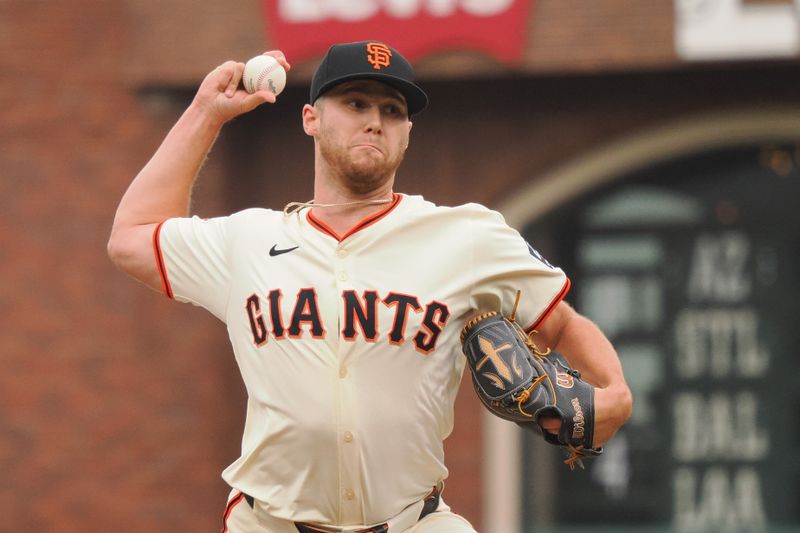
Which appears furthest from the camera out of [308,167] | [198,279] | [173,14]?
[308,167]

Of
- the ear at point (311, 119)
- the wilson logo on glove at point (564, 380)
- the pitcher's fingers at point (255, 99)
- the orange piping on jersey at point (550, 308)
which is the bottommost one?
the wilson logo on glove at point (564, 380)

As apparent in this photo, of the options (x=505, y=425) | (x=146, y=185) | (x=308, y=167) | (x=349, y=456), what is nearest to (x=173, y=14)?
(x=308, y=167)

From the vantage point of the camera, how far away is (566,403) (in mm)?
→ 3873

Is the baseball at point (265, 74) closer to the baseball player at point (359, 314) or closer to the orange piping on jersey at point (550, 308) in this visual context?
the baseball player at point (359, 314)

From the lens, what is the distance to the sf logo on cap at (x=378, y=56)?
4082 mm

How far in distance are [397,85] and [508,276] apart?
0.60 metres

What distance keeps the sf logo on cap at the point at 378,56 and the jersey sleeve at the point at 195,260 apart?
0.64m

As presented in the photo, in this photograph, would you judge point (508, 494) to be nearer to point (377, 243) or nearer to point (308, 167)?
point (308, 167)

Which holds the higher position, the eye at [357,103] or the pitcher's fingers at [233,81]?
the pitcher's fingers at [233,81]

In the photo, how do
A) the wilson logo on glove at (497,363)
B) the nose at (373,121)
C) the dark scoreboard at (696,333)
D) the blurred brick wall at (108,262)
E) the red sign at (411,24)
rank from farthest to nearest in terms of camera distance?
Result: 1. the dark scoreboard at (696,333)
2. the blurred brick wall at (108,262)
3. the red sign at (411,24)
4. the nose at (373,121)
5. the wilson logo on glove at (497,363)

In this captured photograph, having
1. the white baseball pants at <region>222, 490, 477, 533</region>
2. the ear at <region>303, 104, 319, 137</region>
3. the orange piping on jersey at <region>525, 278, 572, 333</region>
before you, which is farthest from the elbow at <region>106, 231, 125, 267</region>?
the orange piping on jersey at <region>525, 278, 572, 333</region>

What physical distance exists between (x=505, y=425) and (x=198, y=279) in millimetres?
7123

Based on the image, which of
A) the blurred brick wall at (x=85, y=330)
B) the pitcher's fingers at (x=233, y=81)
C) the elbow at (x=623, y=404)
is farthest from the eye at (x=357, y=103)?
the blurred brick wall at (x=85, y=330)

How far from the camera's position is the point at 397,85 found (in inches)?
161
